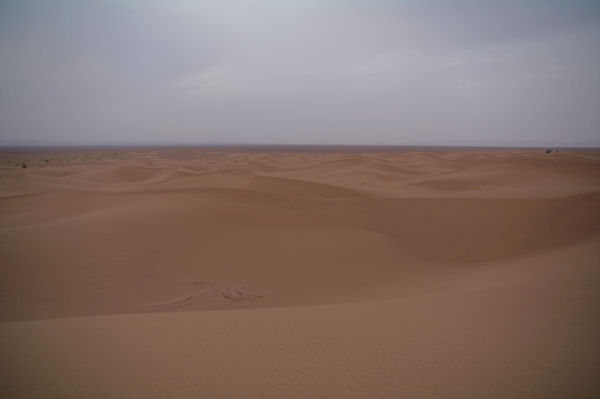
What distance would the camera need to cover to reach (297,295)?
271 inches

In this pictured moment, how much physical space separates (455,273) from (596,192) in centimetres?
592

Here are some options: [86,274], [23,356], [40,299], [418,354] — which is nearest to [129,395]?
[23,356]

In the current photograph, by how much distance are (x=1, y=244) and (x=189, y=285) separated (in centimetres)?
513

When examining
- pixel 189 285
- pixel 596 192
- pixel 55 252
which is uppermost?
pixel 596 192

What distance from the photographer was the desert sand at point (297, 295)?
2.98 m

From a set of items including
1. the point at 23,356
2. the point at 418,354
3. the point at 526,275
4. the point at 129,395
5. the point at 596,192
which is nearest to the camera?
the point at 129,395

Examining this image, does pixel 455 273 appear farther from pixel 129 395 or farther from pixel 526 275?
pixel 129 395

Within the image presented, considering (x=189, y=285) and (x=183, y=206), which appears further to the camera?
(x=183, y=206)

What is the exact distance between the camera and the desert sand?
2.98m

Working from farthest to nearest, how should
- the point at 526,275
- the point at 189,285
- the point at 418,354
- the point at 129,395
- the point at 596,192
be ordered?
the point at 596,192, the point at 189,285, the point at 526,275, the point at 418,354, the point at 129,395

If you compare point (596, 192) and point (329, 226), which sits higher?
point (596, 192)

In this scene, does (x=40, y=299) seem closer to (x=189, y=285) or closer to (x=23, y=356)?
(x=189, y=285)

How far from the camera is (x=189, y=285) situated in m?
7.21

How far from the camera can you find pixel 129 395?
2699 millimetres
